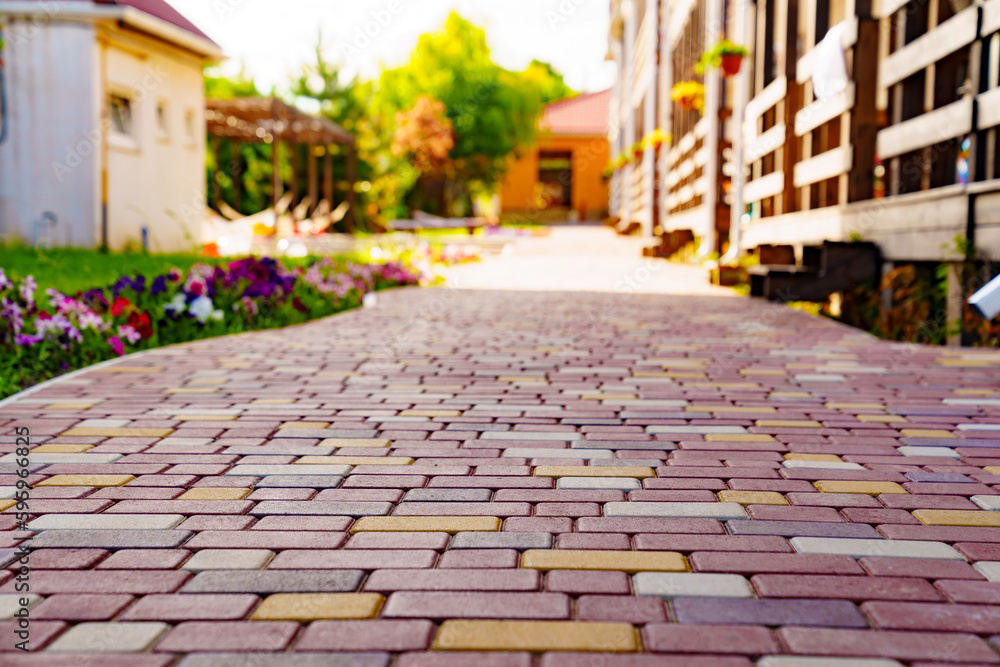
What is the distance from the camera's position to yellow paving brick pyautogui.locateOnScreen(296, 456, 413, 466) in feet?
10.5

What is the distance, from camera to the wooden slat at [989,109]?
18.3ft

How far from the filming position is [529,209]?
41500mm

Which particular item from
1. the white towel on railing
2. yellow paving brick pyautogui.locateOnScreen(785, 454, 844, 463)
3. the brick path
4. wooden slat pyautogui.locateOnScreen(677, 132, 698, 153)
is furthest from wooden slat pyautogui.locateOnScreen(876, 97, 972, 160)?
wooden slat pyautogui.locateOnScreen(677, 132, 698, 153)

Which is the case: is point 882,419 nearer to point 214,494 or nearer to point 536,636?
point 536,636

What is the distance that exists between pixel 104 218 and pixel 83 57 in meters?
2.20

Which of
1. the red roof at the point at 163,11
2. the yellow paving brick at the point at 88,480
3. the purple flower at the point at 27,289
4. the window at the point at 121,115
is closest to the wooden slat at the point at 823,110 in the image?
the purple flower at the point at 27,289

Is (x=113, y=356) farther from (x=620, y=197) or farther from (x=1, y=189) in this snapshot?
(x=620, y=197)

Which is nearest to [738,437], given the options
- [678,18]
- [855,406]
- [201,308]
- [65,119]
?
[855,406]

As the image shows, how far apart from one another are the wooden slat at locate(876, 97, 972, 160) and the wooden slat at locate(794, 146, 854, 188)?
13.0 inches

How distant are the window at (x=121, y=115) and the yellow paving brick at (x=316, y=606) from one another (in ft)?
45.2

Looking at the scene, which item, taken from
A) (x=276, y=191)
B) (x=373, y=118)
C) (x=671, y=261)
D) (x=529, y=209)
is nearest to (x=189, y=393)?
(x=671, y=261)

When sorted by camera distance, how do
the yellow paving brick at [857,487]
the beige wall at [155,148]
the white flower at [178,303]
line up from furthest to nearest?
1. the beige wall at [155,148]
2. the white flower at [178,303]
3. the yellow paving brick at [857,487]

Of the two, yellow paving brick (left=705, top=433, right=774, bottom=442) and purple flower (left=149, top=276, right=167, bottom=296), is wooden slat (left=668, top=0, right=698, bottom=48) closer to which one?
purple flower (left=149, top=276, right=167, bottom=296)

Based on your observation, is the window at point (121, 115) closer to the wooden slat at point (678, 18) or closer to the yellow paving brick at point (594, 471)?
the wooden slat at point (678, 18)
